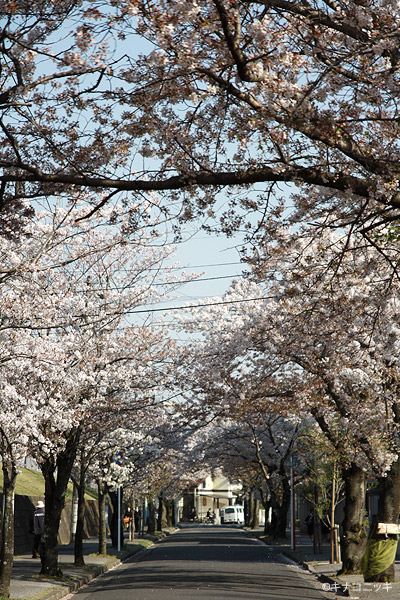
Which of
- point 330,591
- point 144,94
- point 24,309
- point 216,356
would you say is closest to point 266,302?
point 216,356

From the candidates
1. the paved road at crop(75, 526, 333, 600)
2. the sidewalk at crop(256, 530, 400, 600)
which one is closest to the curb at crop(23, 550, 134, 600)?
the paved road at crop(75, 526, 333, 600)

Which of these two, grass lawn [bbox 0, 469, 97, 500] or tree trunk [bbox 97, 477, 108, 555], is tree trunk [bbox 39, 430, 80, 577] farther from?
grass lawn [bbox 0, 469, 97, 500]

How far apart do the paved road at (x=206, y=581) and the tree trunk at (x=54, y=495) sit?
1.19m

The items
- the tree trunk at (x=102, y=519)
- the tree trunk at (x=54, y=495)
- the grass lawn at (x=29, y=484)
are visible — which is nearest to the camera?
the tree trunk at (x=54, y=495)

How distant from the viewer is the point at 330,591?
16.7m

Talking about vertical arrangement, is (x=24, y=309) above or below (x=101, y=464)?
above

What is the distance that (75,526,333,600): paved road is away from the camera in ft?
50.7

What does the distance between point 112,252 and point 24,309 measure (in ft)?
26.2

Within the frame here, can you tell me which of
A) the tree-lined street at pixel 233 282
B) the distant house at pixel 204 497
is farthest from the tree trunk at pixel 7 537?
the distant house at pixel 204 497

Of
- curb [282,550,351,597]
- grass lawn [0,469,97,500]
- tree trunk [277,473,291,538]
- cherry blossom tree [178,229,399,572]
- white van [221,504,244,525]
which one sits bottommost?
white van [221,504,244,525]

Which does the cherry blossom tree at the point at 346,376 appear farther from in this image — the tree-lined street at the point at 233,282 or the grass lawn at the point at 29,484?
the grass lawn at the point at 29,484

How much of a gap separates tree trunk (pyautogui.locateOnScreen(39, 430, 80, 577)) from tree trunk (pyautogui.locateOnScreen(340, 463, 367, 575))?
7126 mm

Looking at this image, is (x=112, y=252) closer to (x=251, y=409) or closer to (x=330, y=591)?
(x=251, y=409)

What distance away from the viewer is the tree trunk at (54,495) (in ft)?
62.0
